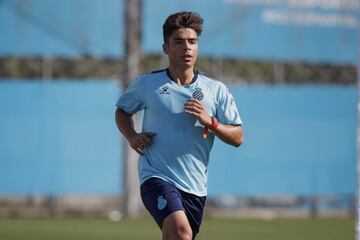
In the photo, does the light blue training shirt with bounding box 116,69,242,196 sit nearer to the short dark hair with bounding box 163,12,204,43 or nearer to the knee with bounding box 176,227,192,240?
the short dark hair with bounding box 163,12,204,43

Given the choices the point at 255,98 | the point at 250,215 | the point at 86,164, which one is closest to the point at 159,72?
the point at 86,164

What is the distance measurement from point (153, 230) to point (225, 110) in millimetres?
10476

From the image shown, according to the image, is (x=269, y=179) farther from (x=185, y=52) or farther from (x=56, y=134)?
(x=185, y=52)

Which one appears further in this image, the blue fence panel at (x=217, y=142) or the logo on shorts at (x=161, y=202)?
the blue fence panel at (x=217, y=142)

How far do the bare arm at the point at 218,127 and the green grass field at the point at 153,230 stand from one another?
316 inches

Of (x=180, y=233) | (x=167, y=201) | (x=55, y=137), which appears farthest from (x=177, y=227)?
(x=55, y=137)

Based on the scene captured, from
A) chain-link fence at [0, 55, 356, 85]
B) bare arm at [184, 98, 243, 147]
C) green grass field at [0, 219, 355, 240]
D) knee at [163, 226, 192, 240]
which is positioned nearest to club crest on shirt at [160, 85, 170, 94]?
bare arm at [184, 98, 243, 147]

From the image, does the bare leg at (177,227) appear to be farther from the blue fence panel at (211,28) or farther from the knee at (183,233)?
the blue fence panel at (211,28)

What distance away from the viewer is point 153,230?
1816 cm

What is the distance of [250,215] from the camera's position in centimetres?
2550

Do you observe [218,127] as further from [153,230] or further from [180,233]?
[153,230]

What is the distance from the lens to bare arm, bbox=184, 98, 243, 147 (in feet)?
24.6

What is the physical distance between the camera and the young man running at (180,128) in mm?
7758

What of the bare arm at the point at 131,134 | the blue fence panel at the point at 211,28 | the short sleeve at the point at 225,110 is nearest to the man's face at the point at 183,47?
the short sleeve at the point at 225,110
